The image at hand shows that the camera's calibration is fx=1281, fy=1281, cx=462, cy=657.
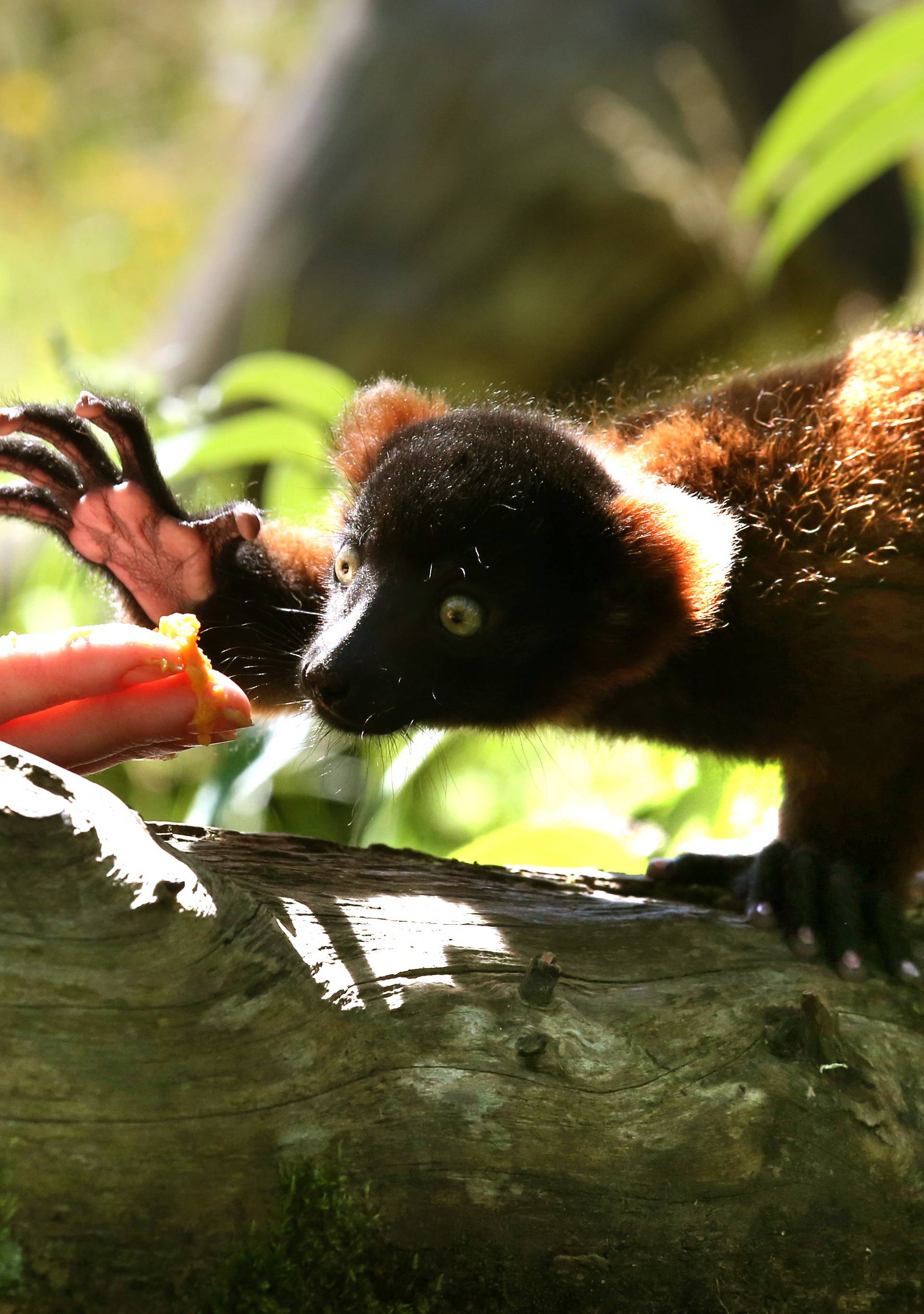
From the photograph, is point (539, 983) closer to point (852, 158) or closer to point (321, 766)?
point (321, 766)

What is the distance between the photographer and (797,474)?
2.69 meters

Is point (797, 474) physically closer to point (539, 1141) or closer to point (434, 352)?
point (539, 1141)

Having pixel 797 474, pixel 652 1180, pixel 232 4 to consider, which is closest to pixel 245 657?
pixel 797 474

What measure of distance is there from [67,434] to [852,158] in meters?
2.37

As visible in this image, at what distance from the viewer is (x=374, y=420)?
2961 mm

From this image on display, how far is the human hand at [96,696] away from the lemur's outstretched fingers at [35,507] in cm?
71

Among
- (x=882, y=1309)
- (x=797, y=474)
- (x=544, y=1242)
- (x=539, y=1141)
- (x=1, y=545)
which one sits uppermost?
(x=1, y=545)

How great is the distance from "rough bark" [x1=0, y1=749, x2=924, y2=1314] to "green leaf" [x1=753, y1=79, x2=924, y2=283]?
2405 mm

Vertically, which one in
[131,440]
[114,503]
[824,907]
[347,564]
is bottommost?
[824,907]

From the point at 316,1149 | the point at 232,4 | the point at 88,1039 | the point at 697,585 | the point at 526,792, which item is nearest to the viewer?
the point at 88,1039

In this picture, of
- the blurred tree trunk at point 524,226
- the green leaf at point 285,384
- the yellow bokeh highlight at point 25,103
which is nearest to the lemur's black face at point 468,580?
the green leaf at point 285,384

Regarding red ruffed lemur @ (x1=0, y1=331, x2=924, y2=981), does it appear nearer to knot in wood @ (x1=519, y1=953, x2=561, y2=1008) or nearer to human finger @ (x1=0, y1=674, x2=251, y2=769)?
human finger @ (x1=0, y1=674, x2=251, y2=769)

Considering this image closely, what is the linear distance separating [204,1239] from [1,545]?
592 centimetres

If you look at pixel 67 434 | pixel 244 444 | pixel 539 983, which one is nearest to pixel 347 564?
pixel 67 434
